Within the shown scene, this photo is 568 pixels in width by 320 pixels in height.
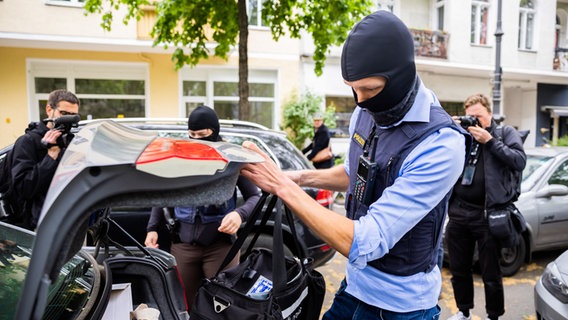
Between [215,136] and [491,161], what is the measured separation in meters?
2.24

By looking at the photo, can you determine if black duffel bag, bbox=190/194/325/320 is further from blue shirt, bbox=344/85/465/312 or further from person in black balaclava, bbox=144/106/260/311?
person in black balaclava, bbox=144/106/260/311

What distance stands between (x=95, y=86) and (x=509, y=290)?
11004mm

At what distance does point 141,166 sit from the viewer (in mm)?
987

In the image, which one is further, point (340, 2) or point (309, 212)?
point (340, 2)

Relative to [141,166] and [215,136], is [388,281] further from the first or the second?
[215,136]

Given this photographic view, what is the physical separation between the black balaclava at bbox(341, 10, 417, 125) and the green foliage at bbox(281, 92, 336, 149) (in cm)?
1066

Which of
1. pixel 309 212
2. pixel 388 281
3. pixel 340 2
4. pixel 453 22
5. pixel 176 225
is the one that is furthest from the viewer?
pixel 453 22

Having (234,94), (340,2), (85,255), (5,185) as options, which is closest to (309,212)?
(85,255)

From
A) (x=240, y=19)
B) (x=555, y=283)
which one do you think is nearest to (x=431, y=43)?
(x=240, y=19)

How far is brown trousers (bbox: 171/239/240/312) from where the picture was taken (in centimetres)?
288

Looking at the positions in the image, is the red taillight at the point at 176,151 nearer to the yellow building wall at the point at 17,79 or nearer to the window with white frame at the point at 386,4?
the yellow building wall at the point at 17,79

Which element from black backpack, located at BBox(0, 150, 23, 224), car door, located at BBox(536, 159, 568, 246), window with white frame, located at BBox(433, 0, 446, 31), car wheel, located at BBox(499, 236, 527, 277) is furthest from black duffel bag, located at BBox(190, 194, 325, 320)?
window with white frame, located at BBox(433, 0, 446, 31)

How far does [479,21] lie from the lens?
16.5 metres

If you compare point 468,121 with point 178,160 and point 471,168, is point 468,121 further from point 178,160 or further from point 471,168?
point 178,160
